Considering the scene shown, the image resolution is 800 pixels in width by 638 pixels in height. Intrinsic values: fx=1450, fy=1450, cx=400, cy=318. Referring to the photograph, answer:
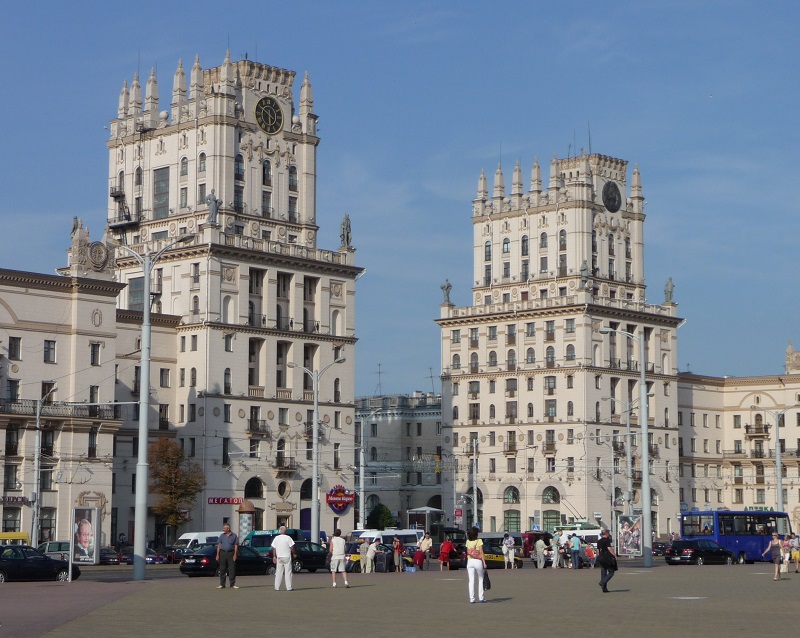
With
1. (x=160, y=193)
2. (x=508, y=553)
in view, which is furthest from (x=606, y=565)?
(x=160, y=193)

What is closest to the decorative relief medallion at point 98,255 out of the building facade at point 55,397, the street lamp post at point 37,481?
the building facade at point 55,397

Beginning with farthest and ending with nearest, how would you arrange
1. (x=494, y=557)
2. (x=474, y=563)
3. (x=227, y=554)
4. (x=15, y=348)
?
1. (x=15, y=348)
2. (x=494, y=557)
3. (x=227, y=554)
4. (x=474, y=563)

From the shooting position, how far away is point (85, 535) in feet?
169

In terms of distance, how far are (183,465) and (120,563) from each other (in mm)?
19255

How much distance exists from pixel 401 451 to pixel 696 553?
8385 centimetres

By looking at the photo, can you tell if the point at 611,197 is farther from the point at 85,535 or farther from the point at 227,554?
the point at 227,554

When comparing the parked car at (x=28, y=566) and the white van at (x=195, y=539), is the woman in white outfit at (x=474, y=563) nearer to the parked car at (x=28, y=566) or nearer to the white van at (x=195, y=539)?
the parked car at (x=28, y=566)

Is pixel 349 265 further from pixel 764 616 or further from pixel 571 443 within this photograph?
pixel 764 616

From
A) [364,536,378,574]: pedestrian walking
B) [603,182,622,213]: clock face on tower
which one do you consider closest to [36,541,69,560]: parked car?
[364,536,378,574]: pedestrian walking

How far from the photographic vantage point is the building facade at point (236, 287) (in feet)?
330

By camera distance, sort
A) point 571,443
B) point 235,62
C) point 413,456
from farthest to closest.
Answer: point 413,456 → point 571,443 → point 235,62

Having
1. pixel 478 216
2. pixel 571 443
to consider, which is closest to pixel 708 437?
pixel 571 443

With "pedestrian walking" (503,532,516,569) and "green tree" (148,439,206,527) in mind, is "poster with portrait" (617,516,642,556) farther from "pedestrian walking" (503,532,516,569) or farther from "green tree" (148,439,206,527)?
"green tree" (148,439,206,527)

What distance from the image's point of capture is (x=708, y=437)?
139625mm
